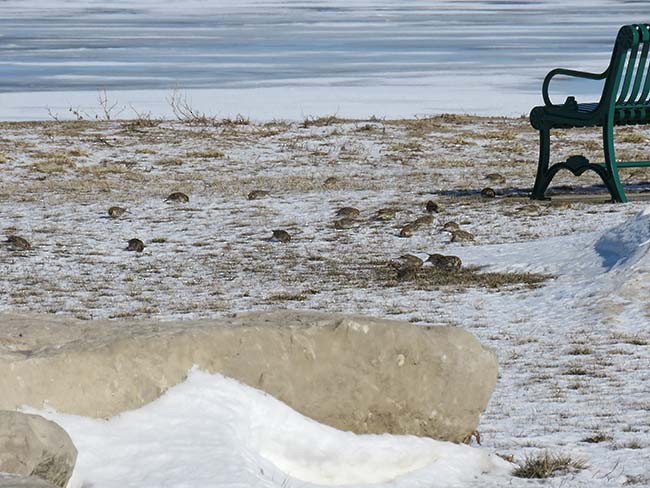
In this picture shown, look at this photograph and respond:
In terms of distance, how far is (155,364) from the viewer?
403 centimetres

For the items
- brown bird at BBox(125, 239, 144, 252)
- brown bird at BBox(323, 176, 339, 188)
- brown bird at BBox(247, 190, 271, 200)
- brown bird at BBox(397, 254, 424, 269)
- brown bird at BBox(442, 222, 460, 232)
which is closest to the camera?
brown bird at BBox(397, 254, 424, 269)

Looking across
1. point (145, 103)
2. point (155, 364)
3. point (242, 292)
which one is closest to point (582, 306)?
point (242, 292)

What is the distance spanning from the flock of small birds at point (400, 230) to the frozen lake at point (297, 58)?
8.88 metres

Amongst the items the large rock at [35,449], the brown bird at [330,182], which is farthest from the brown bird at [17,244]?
the large rock at [35,449]

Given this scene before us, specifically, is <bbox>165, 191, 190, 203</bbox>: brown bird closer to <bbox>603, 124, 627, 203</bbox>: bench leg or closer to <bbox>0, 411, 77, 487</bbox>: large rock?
<bbox>603, 124, 627, 203</bbox>: bench leg

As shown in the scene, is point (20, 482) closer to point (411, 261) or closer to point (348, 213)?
point (411, 261)

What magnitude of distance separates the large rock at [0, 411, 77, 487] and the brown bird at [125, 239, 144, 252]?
6.12 meters

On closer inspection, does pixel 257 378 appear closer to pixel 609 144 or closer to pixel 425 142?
pixel 609 144

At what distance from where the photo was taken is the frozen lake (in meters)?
22.3

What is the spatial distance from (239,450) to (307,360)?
611 millimetres

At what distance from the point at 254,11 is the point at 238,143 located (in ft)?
127

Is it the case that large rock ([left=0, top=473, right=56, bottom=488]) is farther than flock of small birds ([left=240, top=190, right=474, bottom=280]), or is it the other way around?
flock of small birds ([left=240, top=190, right=474, bottom=280])

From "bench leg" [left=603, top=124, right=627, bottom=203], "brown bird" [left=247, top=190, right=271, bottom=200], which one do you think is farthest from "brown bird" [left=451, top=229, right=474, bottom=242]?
"brown bird" [left=247, top=190, right=271, bottom=200]

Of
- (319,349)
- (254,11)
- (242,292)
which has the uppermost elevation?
(254,11)
